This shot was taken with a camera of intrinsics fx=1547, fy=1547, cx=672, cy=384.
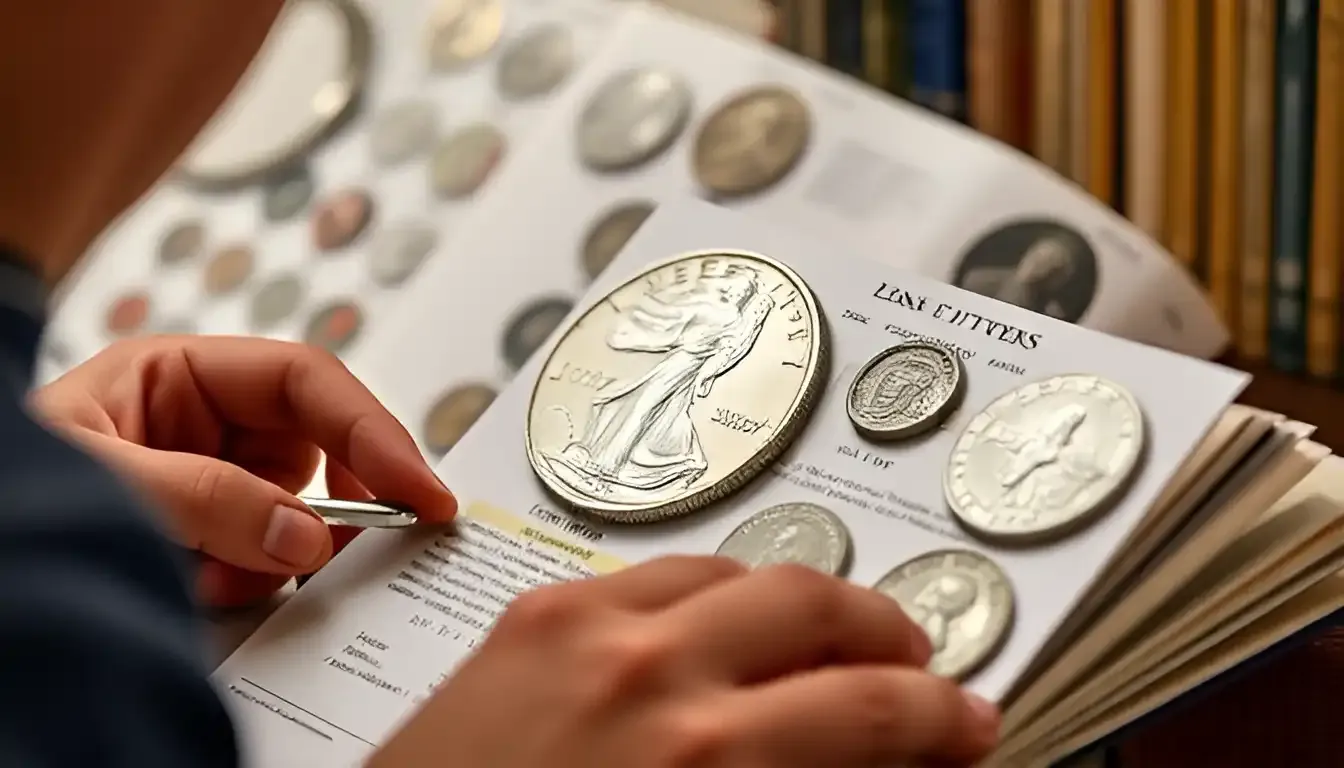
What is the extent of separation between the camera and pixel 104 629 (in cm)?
29

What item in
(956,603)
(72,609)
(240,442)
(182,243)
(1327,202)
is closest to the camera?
(72,609)

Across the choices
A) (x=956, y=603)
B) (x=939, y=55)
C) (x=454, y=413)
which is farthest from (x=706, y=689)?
(x=939, y=55)

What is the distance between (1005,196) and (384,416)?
27cm

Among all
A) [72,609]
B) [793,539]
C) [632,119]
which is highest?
[632,119]

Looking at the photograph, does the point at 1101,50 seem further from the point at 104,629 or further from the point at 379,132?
the point at 104,629

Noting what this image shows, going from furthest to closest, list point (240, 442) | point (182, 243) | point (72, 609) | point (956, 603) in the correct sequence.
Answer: point (182, 243), point (240, 442), point (956, 603), point (72, 609)

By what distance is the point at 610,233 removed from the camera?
67cm

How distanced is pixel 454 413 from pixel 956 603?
0.29m

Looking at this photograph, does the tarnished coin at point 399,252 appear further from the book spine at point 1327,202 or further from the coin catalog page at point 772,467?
the book spine at point 1327,202

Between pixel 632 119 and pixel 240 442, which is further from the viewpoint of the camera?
pixel 632 119

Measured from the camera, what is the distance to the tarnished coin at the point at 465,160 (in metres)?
0.75

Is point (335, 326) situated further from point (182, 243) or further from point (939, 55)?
point (939, 55)

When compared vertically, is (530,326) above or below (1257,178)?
below

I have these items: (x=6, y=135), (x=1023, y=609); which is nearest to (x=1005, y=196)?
(x=1023, y=609)
